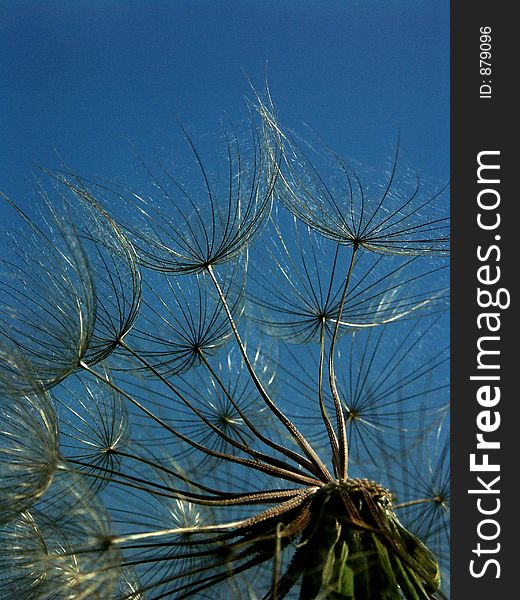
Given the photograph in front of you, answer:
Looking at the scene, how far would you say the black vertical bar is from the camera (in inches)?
235

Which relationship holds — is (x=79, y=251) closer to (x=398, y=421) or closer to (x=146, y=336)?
(x=146, y=336)

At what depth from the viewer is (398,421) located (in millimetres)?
8008

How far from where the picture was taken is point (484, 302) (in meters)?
6.44

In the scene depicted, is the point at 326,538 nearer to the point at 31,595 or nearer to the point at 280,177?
the point at 31,595

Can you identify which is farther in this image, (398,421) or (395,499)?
(398,421)

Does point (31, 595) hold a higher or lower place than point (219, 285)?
lower

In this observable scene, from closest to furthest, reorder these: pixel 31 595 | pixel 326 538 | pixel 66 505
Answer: pixel 326 538
pixel 66 505
pixel 31 595

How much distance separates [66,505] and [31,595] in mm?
903

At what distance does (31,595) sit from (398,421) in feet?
11.1

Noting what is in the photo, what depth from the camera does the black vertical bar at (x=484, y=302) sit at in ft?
19.6

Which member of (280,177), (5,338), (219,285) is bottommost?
(5,338)

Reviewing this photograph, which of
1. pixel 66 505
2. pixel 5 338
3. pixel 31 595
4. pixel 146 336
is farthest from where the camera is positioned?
pixel 146 336

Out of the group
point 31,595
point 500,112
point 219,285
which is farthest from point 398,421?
point 31,595

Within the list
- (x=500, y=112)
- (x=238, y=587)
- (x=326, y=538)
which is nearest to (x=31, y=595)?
(x=238, y=587)
